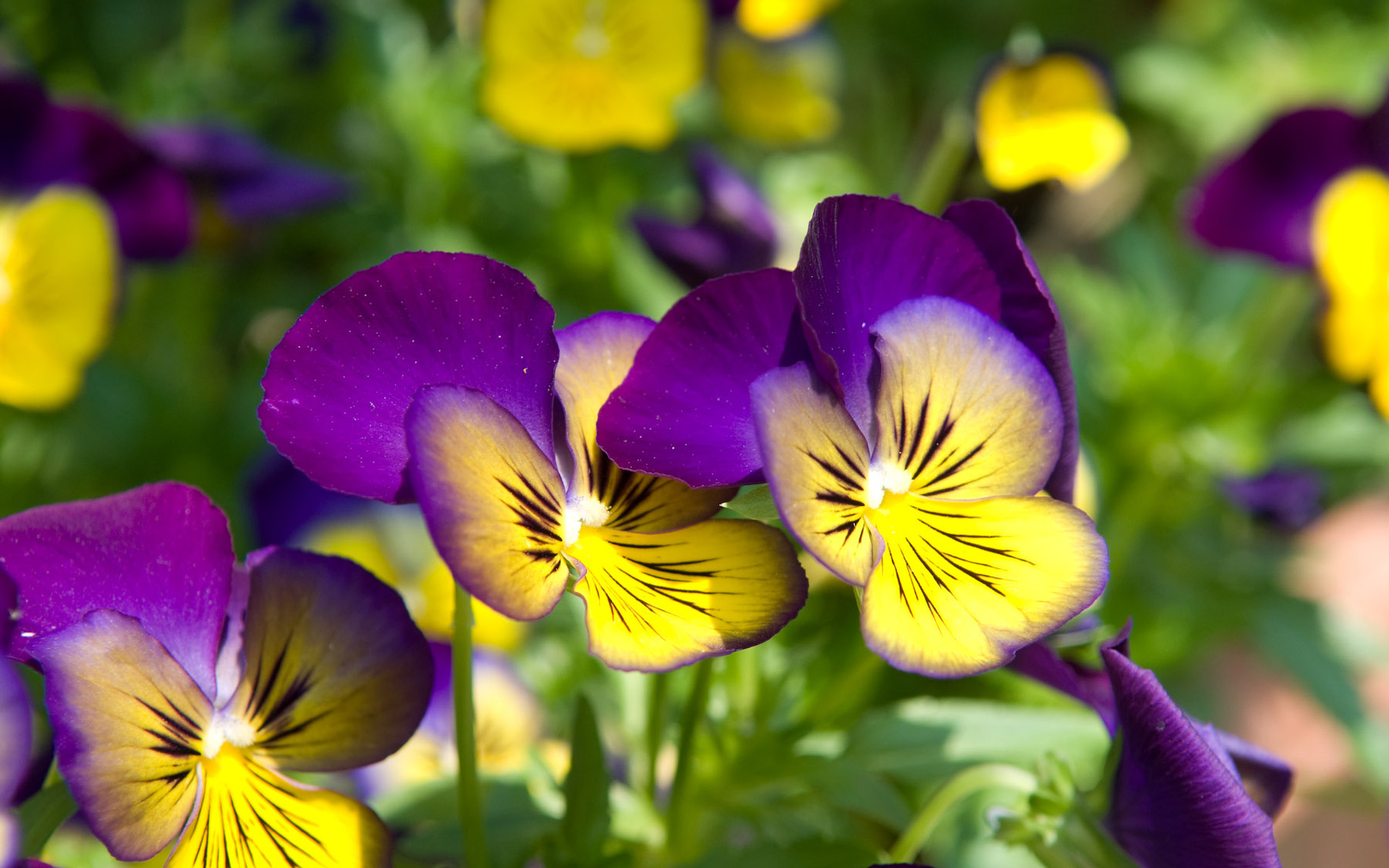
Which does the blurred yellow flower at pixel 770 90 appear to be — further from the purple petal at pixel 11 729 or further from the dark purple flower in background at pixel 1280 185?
the purple petal at pixel 11 729

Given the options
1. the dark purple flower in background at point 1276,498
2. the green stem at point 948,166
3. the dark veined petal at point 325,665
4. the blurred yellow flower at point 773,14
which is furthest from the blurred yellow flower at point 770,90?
the dark veined petal at point 325,665

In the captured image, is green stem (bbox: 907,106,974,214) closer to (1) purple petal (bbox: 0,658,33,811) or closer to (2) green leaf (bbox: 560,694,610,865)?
(2) green leaf (bbox: 560,694,610,865)

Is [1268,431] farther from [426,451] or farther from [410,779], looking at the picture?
[426,451]

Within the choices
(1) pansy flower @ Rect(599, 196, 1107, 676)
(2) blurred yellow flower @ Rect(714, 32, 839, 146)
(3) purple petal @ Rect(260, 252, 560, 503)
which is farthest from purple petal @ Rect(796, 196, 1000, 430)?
(2) blurred yellow flower @ Rect(714, 32, 839, 146)

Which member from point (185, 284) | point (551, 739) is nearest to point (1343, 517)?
point (551, 739)

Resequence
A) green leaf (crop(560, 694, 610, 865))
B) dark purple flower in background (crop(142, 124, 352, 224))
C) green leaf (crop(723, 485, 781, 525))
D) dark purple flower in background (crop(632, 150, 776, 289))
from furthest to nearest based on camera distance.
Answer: dark purple flower in background (crop(142, 124, 352, 224)) < dark purple flower in background (crop(632, 150, 776, 289)) < green leaf (crop(560, 694, 610, 865)) < green leaf (crop(723, 485, 781, 525))

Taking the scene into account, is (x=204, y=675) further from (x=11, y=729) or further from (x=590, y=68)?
(x=590, y=68)
